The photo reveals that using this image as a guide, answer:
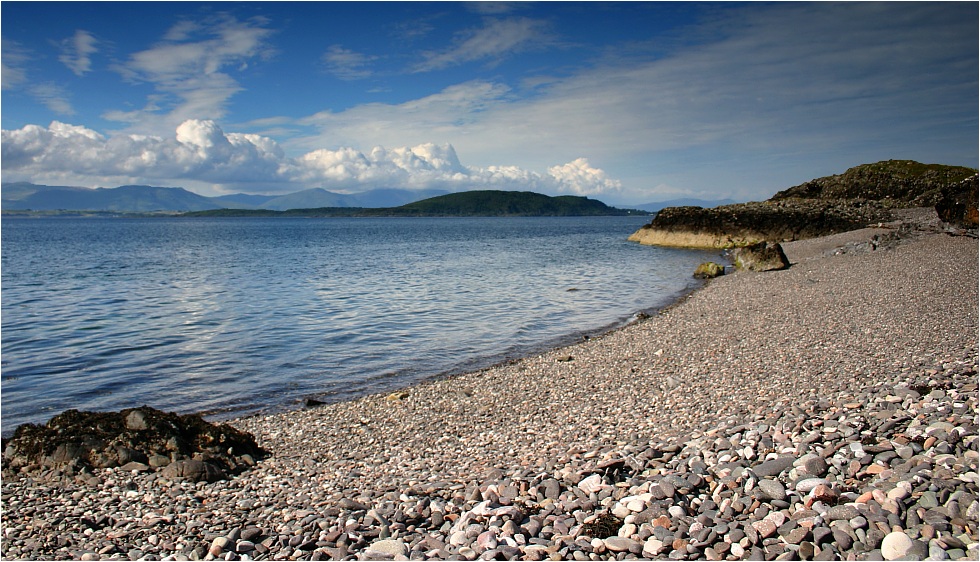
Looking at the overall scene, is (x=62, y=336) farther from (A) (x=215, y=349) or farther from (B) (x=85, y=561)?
(B) (x=85, y=561)

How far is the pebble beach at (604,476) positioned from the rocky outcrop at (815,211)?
163 ft

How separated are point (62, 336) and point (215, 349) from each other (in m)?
7.19

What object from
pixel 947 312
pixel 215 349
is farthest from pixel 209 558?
pixel 947 312

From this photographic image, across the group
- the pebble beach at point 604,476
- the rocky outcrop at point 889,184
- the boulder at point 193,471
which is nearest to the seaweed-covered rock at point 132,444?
the boulder at point 193,471

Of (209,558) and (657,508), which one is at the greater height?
(657,508)

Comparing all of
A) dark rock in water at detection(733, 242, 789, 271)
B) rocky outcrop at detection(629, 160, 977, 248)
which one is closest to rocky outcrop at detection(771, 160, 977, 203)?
rocky outcrop at detection(629, 160, 977, 248)

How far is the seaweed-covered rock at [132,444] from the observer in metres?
9.14

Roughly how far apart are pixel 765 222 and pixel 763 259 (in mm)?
28495

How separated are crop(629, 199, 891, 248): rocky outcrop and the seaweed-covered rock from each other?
5838cm

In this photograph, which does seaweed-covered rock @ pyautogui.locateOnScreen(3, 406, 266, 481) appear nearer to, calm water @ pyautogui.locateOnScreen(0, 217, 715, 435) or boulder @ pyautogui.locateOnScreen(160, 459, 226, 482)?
boulder @ pyautogui.locateOnScreen(160, 459, 226, 482)

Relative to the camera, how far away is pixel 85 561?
6.28 metres

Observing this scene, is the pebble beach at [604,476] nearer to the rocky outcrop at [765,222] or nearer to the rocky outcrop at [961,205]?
the rocky outcrop at [961,205]

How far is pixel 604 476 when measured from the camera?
7.41 meters

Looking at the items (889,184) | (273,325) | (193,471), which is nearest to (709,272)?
(273,325)
